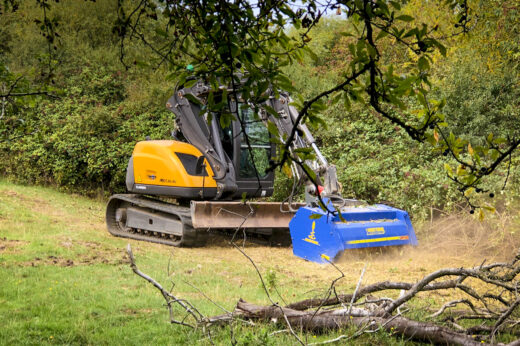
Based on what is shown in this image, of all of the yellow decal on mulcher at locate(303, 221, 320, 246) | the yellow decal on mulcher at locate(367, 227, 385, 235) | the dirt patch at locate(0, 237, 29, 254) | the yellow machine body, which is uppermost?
the yellow machine body

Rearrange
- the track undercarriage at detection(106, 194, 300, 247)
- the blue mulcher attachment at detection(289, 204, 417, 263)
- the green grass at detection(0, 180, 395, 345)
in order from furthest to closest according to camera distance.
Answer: the track undercarriage at detection(106, 194, 300, 247), the blue mulcher attachment at detection(289, 204, 417, 263), the green grass at detection(0, 180, 395, 345)

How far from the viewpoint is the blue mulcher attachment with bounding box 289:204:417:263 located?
7.64 metres

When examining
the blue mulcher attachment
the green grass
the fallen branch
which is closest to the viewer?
the fallen branch

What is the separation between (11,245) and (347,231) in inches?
186

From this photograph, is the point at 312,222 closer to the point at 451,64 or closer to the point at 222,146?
the point at 222,146

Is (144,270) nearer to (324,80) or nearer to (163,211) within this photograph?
(163,211)

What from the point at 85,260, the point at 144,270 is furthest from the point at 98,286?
the point at 85,260

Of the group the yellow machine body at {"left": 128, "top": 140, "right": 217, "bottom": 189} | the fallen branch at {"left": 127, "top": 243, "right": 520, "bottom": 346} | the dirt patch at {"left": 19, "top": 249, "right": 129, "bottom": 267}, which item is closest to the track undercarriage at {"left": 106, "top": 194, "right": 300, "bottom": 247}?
the yellow machine body at {"left": 128, "top": 140, "right": 217, "bottom": 189}

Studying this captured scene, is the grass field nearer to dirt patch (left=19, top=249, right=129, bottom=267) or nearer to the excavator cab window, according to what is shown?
dirt patch (left=19, top=249, right=129, bottom=267)

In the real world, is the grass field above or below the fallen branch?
below

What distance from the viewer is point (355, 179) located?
37.6 feet

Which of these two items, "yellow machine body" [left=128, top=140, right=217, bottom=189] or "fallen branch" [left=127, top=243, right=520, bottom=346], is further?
"yellow machine body" [left=128, top=140, right=217, bottom=189]

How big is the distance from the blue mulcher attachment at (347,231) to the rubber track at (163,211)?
1.79 m

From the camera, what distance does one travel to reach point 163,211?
9.92 metres
